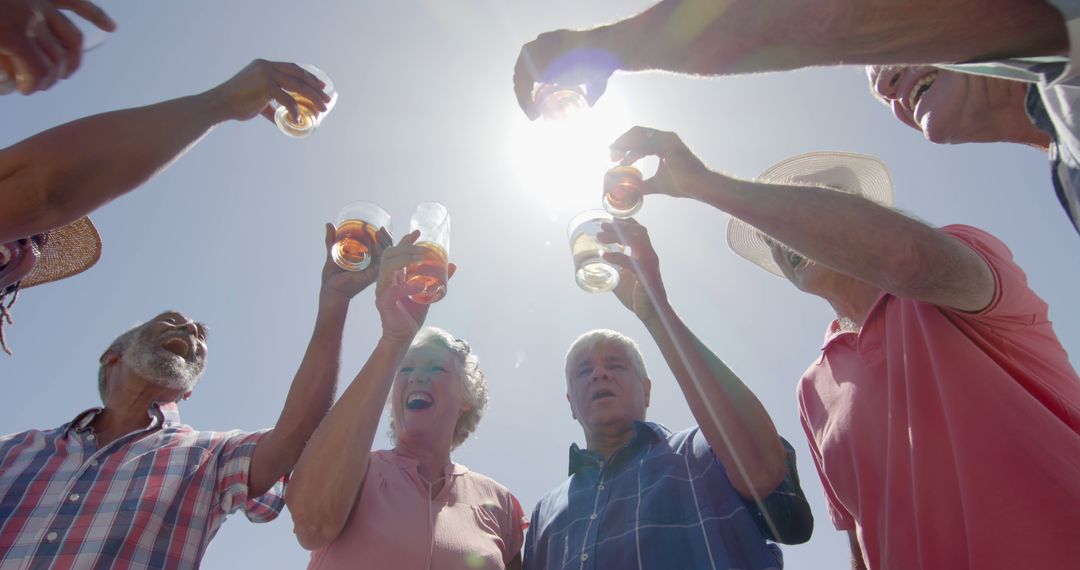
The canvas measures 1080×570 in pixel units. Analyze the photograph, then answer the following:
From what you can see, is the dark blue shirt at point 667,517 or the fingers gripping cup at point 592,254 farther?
the fingers gripping cup at point 592,254

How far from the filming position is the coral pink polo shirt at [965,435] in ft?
5.53

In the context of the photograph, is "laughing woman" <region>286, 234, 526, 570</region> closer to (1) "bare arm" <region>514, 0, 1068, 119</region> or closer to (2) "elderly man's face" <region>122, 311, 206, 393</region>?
(1) "bare arm" <region>514, 0, 1068, 119</region>

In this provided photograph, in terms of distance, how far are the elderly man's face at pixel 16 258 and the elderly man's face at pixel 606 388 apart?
281 cm

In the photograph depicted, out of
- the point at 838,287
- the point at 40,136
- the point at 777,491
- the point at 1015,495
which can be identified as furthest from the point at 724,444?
the point at 40,136

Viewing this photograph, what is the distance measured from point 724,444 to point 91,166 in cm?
256

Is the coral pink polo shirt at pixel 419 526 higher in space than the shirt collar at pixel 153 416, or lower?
lower

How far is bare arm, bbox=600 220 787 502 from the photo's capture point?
2.60m

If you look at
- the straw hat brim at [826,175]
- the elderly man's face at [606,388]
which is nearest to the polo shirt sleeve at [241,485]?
the elderly man's face at [606,388]

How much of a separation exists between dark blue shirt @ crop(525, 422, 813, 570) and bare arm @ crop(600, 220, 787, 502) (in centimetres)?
9

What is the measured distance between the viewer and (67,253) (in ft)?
12.7

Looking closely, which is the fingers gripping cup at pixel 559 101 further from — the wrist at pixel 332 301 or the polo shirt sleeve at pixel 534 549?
the polo shirt sleeve at pixel 534 549

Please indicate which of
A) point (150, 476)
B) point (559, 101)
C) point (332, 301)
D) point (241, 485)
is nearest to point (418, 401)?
point (332, 301)

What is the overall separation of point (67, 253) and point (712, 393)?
401cm

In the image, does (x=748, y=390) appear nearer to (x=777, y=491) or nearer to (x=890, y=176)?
(x=777, y=491)
